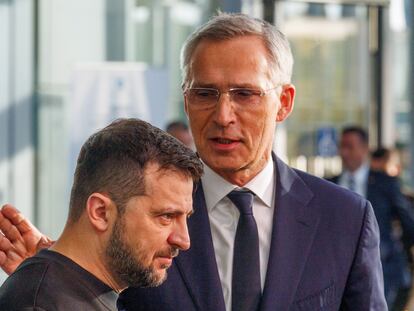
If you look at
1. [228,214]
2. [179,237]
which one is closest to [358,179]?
[228,214]

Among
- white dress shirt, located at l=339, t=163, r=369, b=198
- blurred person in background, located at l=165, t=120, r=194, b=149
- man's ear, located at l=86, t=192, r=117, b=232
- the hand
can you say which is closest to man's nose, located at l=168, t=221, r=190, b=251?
man's ear, located at l=86, t=192, r=117, b=232

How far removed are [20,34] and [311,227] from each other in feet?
19.1

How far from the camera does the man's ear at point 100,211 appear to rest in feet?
6.83

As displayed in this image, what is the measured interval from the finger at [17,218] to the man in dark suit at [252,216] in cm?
39

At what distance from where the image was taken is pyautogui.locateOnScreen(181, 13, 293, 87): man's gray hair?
289 cm

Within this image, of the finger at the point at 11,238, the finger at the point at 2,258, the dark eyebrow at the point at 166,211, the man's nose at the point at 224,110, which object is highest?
the man's nose at the point at 224,110

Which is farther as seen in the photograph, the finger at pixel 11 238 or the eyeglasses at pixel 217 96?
the eyeglasses at pixel 217 96

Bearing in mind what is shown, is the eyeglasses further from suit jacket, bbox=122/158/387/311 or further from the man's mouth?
suit jacket, bbox=122/158/387/311

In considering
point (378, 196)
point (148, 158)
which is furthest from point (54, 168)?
point (148, 158)

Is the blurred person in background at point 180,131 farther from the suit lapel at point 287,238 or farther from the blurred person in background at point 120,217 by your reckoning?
the blurred person in background at point 120,217

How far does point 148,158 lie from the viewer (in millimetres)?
2139

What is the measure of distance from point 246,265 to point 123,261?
729 millimetres

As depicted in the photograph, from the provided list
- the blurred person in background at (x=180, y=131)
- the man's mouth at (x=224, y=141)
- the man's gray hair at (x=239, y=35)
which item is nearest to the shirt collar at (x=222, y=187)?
the man's mouth at (x=224, y=141)

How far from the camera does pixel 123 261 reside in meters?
2.11
